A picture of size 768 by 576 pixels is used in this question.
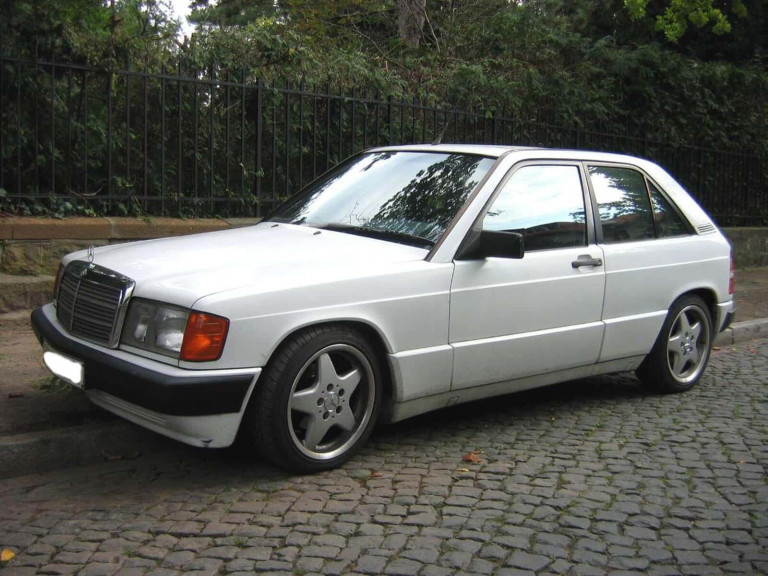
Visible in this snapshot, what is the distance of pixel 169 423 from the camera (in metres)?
4.18

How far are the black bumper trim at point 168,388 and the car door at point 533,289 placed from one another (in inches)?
52.4

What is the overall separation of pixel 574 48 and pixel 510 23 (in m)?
1.13

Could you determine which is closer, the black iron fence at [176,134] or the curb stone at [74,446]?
the curb stone at [74,446]

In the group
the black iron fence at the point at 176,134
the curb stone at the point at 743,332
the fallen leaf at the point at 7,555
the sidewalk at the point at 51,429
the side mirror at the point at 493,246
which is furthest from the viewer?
the curb stone at the point at 743,332

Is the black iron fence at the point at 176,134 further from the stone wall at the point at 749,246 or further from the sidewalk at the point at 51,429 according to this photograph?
the stone wall at the point at 749,246

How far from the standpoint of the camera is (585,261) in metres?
5.64

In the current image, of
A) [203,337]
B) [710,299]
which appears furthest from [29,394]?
[710,299]

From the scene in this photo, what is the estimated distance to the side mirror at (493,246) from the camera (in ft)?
15.9

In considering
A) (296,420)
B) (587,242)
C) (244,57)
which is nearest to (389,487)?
(296,420)

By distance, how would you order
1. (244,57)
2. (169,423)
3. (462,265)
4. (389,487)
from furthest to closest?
(244,57) → (462,265) → (389,487) → (169,423)

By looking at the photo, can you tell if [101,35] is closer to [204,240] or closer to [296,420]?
[204,240]

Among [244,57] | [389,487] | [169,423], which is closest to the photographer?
[169,423]

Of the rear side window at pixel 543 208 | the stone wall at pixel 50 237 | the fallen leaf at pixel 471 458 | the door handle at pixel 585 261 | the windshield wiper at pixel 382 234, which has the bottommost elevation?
the fallen leaf at pixel 471 458

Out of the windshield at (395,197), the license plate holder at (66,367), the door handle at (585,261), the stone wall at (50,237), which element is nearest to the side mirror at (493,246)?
the windshield at (395,197)
